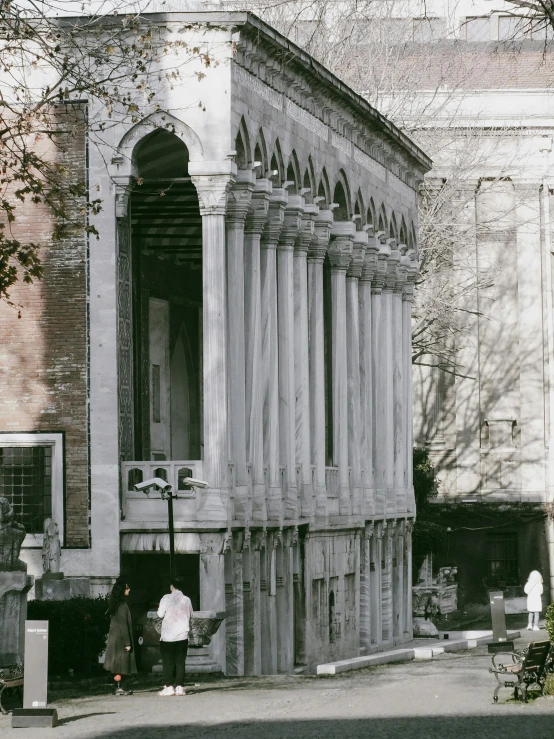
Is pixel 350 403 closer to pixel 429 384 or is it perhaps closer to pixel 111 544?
pixel 111 544

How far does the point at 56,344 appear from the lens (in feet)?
101

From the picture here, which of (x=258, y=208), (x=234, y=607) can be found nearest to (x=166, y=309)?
(x=258, y=208)

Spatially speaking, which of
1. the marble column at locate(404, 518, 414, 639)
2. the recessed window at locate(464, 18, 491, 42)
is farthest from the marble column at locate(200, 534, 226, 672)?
the recessed window at locate(464, 18, 491, 42)

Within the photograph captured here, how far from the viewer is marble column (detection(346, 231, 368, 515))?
136 feet

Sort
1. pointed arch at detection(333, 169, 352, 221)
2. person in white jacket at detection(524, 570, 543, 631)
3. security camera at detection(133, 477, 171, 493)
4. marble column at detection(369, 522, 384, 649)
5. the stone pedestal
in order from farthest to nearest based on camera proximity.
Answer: person in white jacket at detection(524, 570, 543, 631) → marble column at detection(369, 522, 384, 649) → pointed arch at detection(333, 169, 352, 221) → security camera at detection(133, 477, 171, 493) → the stone pedestal

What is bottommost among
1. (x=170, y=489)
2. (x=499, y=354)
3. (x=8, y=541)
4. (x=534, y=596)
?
(x=534, y=596)

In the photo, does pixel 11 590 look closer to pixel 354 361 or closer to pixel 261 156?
pixel 261 156

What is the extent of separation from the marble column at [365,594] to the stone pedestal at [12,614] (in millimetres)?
18678

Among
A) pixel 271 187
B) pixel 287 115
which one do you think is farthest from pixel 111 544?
pixel 287 115

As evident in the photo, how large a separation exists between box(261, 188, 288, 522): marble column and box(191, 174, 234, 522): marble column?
3.37 m

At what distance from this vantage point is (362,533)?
41781 millimetres

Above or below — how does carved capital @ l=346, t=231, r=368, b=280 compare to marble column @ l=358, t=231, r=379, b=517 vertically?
above

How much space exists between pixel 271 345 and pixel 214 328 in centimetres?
367

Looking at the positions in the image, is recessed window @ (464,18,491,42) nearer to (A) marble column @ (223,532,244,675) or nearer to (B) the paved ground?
(A) marble column @ (223,532,244,675)
